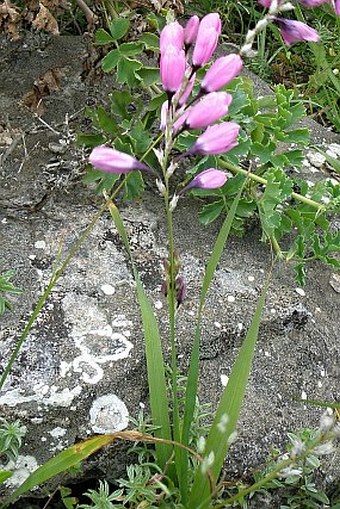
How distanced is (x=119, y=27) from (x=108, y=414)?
0.83 metres

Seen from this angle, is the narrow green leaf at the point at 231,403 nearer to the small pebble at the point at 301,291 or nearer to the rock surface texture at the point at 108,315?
the rock surface texture at the point at 108,315

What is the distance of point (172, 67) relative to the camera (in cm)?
102

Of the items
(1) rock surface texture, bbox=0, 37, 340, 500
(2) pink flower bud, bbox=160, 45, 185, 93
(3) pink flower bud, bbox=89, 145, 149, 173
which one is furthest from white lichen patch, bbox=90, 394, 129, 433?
(2) pink flower bud, bbox=160, 45, 185, 93

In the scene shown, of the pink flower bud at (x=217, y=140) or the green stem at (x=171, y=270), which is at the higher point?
the pink flower bud at (x=217, y=140)

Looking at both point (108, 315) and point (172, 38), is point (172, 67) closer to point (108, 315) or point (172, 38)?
point (172, 38)

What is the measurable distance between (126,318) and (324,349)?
46 cm

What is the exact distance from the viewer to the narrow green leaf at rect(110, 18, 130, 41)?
1.76 m

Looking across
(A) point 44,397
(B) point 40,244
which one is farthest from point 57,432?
(B) point 40,244

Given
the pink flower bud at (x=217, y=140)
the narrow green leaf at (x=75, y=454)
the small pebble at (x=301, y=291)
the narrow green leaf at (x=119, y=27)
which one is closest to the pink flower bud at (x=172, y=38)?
the pink flower bud at (x=217, y=140)

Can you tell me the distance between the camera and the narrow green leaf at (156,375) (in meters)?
1.37

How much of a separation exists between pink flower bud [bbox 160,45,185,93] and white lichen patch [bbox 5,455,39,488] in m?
0.78

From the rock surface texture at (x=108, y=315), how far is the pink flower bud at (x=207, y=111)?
69 cm

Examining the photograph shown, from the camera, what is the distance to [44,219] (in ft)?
6.04

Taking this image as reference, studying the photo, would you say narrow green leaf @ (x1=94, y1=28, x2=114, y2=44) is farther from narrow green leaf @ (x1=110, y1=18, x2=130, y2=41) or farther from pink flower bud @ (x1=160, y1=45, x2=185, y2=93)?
pink flower bud @ (x1=160, y1=45, x2=185, y2=93)
